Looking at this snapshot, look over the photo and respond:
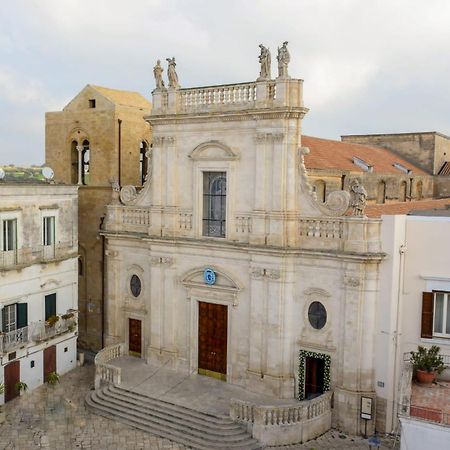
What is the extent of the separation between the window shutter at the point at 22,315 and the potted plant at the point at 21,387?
2.43 m

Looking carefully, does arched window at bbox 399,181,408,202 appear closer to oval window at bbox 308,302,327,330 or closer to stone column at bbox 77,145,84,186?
oval window at bbox 308,302,327,330

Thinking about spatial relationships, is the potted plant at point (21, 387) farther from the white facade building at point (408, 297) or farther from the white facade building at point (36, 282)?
the white facade building at point (408, 297)

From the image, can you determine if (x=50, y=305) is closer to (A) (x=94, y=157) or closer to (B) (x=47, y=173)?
(B) (x=47, y=173)

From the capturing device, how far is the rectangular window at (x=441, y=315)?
66.0 feet

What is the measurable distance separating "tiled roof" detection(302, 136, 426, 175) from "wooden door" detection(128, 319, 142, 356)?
1126cm

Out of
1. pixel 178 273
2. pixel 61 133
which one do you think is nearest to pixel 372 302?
pixel 178 273

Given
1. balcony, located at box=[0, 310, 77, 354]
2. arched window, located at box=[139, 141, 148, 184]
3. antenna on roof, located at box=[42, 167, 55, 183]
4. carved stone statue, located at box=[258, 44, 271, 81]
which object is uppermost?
carved stone statue, located at box=[258, 44, 271, 81]

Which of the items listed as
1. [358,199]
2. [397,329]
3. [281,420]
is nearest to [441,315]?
[397,329]

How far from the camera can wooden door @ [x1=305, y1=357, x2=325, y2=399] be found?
22.1 meters

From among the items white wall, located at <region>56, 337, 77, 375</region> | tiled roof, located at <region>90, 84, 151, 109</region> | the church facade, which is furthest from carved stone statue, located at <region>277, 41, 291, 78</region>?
white wall, located at <region>56, 337, 77, 375</region>

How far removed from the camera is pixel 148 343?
26516mm

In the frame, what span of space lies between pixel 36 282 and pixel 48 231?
245cm

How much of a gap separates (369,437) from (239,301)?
7.34m

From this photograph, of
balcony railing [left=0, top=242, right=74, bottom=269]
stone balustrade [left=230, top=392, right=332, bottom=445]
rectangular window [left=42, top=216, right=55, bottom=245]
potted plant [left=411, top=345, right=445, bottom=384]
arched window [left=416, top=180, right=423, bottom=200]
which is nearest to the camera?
potted plant [left=411, top=345, right=445, bottom=384]
